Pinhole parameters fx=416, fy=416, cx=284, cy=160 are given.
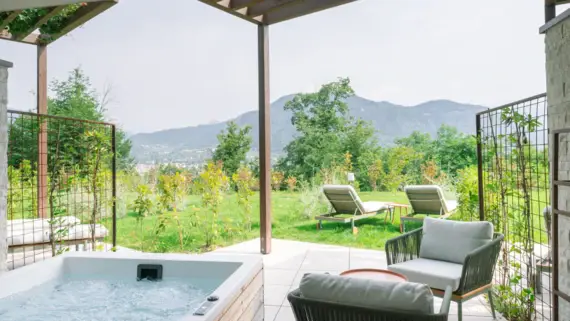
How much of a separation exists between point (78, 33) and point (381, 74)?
8.38 metres

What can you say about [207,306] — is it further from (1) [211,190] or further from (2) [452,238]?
(1) [211,190]

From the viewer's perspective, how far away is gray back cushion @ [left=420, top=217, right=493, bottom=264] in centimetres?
342

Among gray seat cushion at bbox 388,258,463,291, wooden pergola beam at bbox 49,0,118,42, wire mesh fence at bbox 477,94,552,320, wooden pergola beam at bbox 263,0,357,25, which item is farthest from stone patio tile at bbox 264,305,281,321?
wooden pergola beam at bbox 49,0,118,42

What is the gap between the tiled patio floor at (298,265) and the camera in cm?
351

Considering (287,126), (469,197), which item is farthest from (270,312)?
(287,126)

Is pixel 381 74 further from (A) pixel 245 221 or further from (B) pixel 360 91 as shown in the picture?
(A) pixel 245 221

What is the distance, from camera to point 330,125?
10.5 meters

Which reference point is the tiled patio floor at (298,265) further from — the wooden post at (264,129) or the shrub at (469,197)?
the shrub at (469,197)

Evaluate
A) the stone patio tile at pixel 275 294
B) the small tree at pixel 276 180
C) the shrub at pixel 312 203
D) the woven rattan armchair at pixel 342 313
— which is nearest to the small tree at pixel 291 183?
the small tree at pixel 276 180

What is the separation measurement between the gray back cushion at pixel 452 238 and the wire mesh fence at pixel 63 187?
3595mm

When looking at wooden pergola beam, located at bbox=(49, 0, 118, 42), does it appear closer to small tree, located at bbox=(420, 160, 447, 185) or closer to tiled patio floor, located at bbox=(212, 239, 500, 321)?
tiled patio floor, located at bbox=(212, 239, 500, 321)

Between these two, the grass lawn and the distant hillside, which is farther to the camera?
the distant hillside

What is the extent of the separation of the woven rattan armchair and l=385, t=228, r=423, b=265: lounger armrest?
4.35 ft

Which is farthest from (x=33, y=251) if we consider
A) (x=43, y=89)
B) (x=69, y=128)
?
(x=43, y=89)
